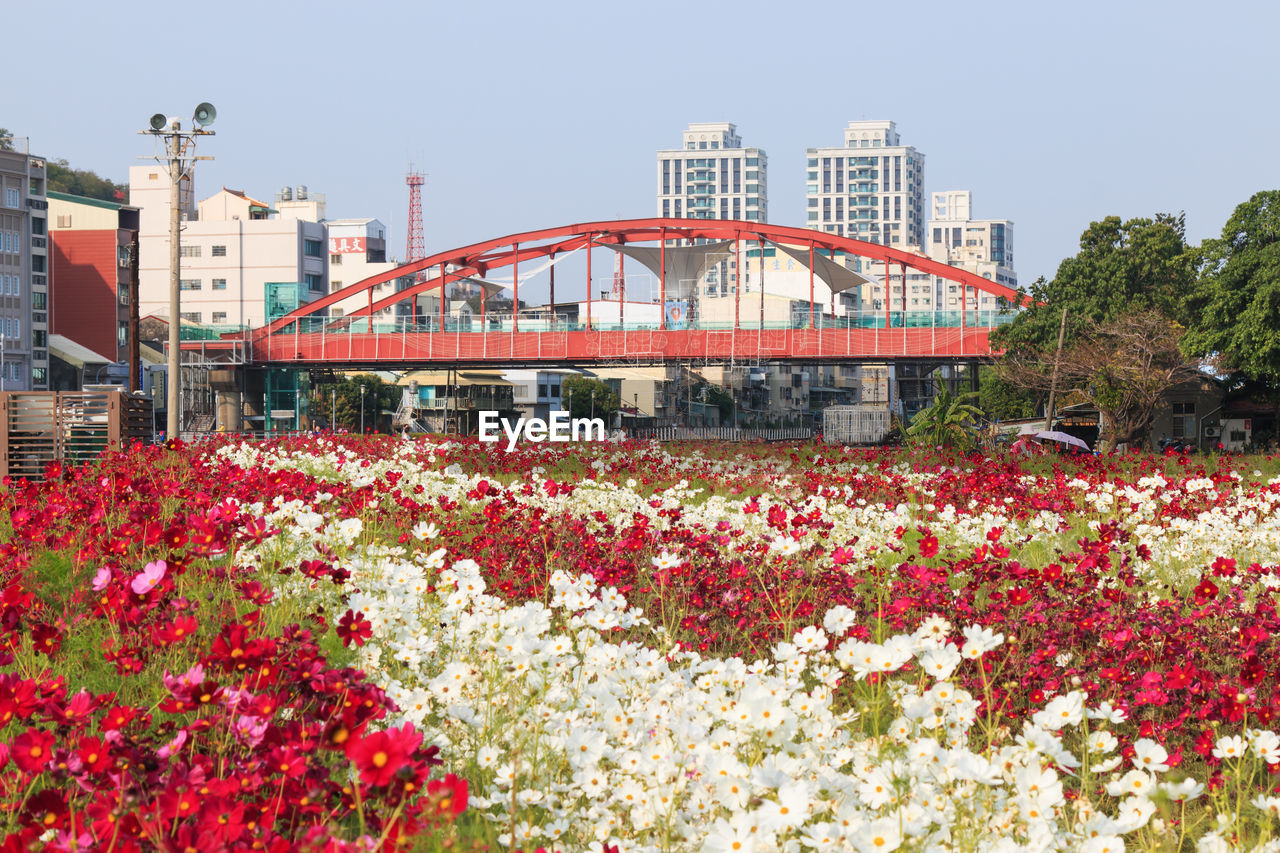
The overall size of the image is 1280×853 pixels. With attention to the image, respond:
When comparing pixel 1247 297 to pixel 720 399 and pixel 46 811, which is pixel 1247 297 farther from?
pixel 720 399

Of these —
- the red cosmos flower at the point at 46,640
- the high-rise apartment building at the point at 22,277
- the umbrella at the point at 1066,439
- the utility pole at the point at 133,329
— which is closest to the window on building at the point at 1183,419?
the umbrella at the point at 1066,439

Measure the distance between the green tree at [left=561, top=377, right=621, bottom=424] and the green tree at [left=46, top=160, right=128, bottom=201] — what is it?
39901mm

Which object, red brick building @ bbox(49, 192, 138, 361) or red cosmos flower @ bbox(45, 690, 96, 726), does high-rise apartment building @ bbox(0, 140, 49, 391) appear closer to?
red brick building @ bbox(49, 192, 138, 361)

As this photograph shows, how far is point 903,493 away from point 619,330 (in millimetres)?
42679

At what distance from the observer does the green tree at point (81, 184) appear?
318 ft

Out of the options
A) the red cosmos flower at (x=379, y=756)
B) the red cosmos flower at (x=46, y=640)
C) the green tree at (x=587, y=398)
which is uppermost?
the green tree at (x=587, y=398)

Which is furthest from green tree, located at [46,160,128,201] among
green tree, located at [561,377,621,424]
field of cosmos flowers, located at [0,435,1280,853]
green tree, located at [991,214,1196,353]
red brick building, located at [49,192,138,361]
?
field of cosmos flowers, located at [0,435,1280,853]

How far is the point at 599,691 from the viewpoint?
4051 millimetres

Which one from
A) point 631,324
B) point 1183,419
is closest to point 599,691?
point 1183,419

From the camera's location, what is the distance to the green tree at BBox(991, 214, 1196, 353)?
41500mm

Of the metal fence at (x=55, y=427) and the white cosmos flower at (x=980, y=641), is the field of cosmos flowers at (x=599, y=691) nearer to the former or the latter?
the white cosmos flower at (x=980, y=641)

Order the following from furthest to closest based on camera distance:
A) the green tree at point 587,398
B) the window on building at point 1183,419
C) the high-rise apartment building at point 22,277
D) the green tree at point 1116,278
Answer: the green tree at point 587,398 → the high-rise apartment building at point 22,277 → the window on building at point 1183,419 → the green tree at point 1116,278

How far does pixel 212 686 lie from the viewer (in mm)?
3115

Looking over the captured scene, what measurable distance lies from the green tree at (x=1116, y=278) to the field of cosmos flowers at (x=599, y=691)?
Answer: 34.0m
